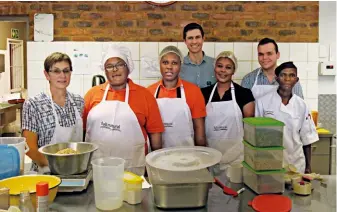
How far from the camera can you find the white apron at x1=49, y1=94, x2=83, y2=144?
2.26 meters

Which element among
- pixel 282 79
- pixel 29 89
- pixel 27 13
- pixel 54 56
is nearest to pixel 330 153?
pixel 282 79

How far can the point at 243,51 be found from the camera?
3.76 metres

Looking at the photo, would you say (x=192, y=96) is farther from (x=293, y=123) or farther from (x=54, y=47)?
(x=54, y=47)

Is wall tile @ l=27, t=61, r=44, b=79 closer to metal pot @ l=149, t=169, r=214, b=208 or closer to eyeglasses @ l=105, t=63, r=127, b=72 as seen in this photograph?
eyeglasses @ l=105, t=63, r=127, b=72

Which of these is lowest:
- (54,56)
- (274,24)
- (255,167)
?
(255,167)

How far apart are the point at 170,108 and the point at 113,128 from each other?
454mm

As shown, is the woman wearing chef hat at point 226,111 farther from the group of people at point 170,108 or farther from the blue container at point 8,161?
the blue container at point 8,161

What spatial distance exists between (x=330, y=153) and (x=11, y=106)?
12.8 ft

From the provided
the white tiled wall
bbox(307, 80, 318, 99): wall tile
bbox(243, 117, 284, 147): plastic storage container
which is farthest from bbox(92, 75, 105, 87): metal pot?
bbox(243, 117, 284, 147): plastic storage container

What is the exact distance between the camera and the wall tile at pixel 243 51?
3752mm

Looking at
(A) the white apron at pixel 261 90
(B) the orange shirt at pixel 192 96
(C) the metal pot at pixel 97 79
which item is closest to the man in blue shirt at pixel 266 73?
(A) the white apron at pixel 261 90

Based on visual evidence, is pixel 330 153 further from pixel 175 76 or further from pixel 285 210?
pixel 285 210

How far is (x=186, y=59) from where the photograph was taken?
123 inches

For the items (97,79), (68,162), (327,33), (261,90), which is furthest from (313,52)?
(68,162)
